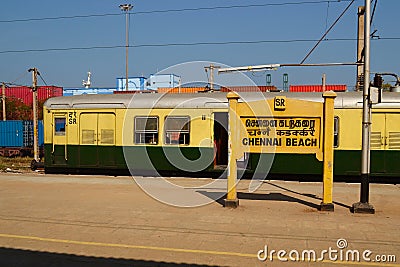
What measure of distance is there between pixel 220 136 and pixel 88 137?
195 inches

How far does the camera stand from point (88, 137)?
16.2m

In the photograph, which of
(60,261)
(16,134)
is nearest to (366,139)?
(60,261)

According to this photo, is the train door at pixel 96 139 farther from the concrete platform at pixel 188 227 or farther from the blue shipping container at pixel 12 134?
the blue shipping container at pixel 12 134

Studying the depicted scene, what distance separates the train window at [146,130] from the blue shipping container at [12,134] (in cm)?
1620

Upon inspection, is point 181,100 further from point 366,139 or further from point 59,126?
point 366,139

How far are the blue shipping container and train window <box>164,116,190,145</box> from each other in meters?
17.1

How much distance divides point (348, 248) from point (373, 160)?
26.0 ft

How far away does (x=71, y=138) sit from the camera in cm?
A: 1636

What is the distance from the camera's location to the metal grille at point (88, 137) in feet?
52.9

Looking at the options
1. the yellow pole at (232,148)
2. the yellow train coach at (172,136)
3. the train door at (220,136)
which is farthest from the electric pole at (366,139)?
the train door at (220,136)

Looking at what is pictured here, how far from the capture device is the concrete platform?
644cm

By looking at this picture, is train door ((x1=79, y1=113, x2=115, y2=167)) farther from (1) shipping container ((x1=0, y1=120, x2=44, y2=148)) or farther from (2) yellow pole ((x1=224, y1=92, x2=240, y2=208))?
(1) shipping container ((x1=0, y1=120, x2=44, y2=148))

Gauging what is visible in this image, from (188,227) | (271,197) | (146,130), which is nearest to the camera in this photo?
(188,227)

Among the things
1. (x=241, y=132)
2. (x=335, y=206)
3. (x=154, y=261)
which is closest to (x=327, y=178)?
(x=335, y=206)
